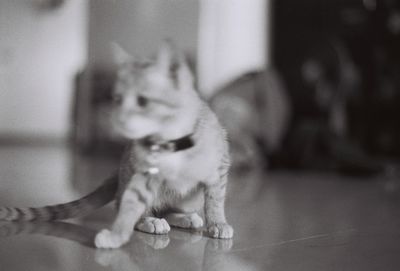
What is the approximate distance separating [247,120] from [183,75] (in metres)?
2.50

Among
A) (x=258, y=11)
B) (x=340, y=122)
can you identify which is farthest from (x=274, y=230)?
(x=258, y=11)

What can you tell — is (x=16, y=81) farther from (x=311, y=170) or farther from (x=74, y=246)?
(x=311, y=170)

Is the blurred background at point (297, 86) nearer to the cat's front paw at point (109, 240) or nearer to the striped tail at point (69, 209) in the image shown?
the striped tail at point (69, 209)

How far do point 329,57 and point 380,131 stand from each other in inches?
25.7

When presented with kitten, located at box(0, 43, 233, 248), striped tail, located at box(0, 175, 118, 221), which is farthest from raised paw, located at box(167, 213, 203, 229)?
striped tail, located at box(0, 175, 118, 221)

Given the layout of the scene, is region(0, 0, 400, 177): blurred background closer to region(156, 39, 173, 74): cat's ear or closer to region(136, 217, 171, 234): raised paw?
region(136, 217, 171, 234): raised paw

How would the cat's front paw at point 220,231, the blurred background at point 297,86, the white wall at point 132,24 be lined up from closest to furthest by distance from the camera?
1. the white wall at point 132,24
2. the cat's front paw at point 220,231
3. the blurred background at point 297,86

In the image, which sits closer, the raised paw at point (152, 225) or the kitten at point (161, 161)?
the kitten at point (161, 161)

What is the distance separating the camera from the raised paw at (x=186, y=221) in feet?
3.77

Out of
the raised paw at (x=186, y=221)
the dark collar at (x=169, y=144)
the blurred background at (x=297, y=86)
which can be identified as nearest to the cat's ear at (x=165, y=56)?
the dark collar at (x=169, y=144)

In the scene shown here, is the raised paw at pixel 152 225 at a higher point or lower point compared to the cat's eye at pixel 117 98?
lower

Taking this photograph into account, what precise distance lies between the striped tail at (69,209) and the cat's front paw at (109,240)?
11 cm

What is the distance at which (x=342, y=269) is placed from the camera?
0.96 meters

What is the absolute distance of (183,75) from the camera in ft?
3.03
